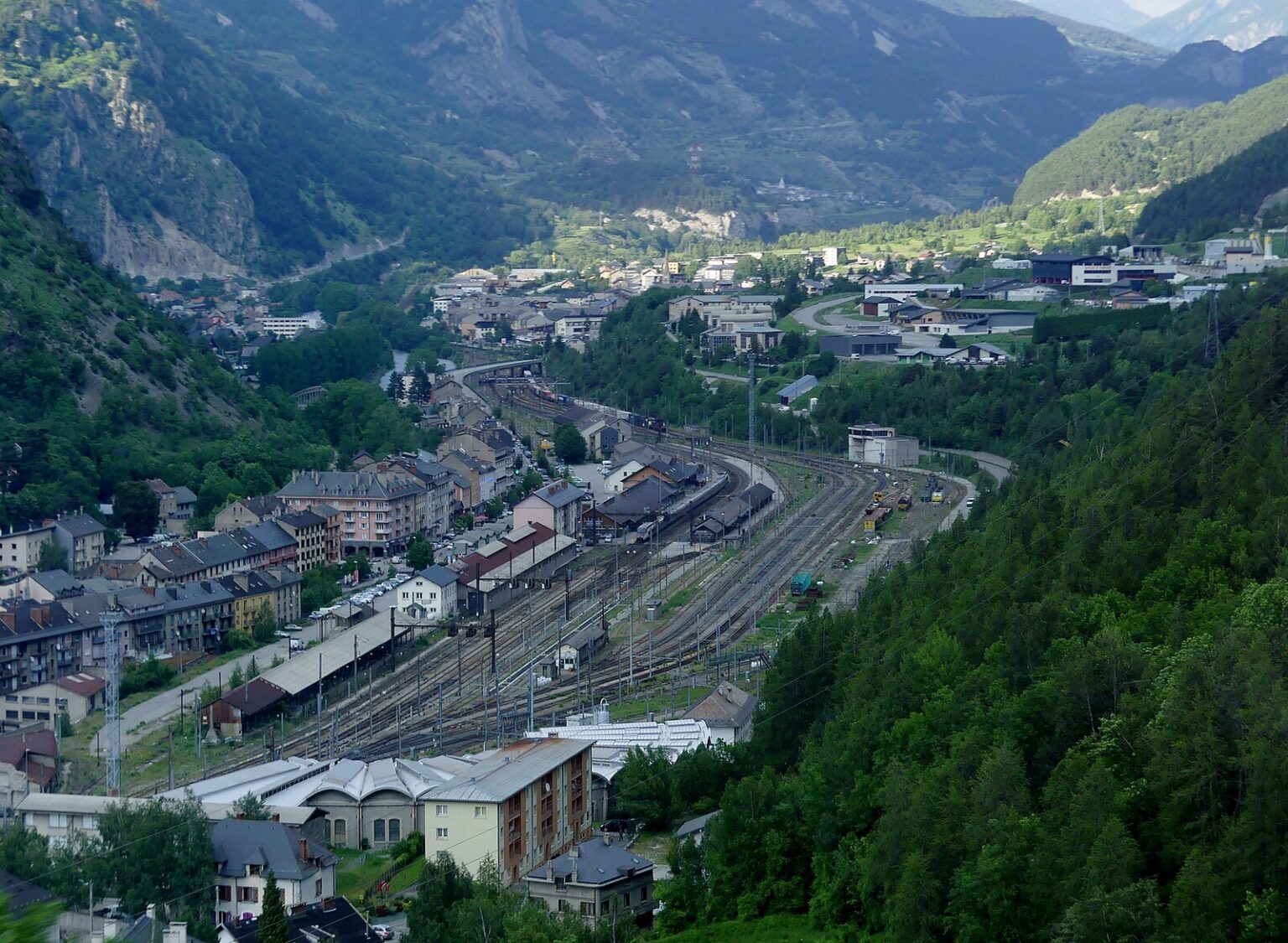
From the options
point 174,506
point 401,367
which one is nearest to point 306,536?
point 174,506

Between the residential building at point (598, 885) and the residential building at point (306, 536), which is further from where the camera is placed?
the residential building at point (306, 536)

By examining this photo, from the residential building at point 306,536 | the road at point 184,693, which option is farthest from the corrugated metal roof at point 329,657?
the residential building at point 306,536

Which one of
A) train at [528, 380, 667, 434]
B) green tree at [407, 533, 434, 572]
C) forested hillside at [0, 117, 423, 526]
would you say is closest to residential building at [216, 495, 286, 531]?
forested hillside at [0, 117, 423, 526]

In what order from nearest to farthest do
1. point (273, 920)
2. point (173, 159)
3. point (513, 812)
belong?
1. point (273, 920)
2. point (513, 812)
3. point (173, 159)

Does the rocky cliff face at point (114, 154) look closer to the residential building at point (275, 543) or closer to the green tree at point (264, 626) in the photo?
the residential building at point (275, 543)

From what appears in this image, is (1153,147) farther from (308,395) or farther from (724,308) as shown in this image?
(308,395)
